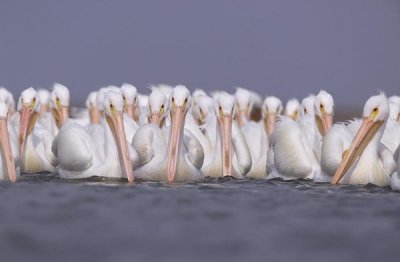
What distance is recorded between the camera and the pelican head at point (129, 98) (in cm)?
1398

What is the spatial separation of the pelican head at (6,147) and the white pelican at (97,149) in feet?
1.88

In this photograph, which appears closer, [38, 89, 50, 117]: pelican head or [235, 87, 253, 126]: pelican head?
[235, 87, 253, 126]: pelican head

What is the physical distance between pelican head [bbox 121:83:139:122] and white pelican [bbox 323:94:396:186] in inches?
118

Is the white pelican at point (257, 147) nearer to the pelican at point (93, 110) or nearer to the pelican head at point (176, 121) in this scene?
the pelican head at point (176, 121)

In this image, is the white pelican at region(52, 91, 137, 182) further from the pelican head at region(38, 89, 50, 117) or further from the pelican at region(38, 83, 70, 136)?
the pelican head at region(38, 89, 50, 117)

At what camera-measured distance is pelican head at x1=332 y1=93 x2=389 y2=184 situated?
11.9 metres

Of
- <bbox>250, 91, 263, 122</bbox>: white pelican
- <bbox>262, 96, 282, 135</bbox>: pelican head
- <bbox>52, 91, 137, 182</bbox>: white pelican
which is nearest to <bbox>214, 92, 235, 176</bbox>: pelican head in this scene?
<bbox>52, 91, 137, 182</bbox>: white pelican

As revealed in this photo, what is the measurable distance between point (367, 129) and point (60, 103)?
5389mm

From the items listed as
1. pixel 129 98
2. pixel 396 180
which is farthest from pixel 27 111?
pixel 396 180

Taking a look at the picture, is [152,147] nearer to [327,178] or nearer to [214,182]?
[214,182]

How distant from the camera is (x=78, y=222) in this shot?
8578 millimetres

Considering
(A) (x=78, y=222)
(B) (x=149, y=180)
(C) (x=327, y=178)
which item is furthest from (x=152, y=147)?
(A) (x=78, y=222)

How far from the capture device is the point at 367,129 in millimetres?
11930

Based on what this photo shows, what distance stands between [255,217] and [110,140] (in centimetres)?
357
